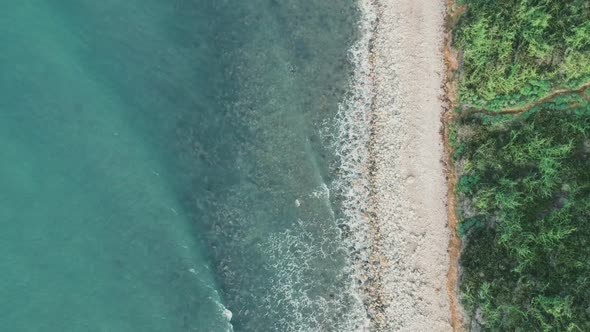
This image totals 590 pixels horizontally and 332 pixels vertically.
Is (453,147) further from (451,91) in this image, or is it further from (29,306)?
(29,306)

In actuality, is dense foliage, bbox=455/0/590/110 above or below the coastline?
above

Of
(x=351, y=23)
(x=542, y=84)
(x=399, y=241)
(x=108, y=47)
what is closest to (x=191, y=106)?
(x=108, y=47)

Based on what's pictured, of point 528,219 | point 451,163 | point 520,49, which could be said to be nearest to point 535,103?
point 520,49

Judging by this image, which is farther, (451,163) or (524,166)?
(451,163)

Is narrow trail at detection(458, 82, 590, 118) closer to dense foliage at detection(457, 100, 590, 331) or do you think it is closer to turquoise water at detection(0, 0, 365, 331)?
dense foliage at detection(457, 100, 590, 331)

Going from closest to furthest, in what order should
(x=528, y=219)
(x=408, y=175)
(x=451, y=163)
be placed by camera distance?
(x=528, y=219) < (x=451, y=163) < (x=408, y=175)

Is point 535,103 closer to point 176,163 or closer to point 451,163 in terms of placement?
point 451,163

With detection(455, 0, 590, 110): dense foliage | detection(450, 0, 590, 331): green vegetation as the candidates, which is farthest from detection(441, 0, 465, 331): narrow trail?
detection(455, 0, 590, 110): dense foliage
